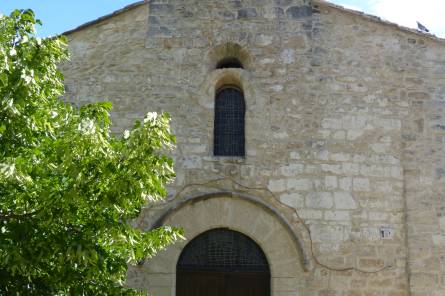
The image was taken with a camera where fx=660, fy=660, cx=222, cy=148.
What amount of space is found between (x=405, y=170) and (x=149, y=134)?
4655mm

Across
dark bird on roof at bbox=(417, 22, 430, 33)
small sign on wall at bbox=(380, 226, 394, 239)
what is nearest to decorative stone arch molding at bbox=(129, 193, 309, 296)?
small sign on wall at bbox=(380, 226, 394, 239)

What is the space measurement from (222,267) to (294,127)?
6.86 feet

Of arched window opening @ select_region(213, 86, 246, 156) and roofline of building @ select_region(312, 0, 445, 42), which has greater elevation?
roofline of building @ select_region(312, 0, 445, 42)

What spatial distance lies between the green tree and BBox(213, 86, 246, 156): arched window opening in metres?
3.47

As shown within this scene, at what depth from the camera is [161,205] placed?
855 cm

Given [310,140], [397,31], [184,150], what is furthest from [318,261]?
[397,31]

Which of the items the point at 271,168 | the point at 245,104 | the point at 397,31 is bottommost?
the point at 271,168

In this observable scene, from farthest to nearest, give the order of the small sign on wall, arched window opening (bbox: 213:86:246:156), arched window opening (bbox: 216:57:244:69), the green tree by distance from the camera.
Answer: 1. arched window opening (bbox: 216:57:244:69)
2. arched window opening (bbox: 213:86:246:156)
3. the small sign on wall
4. the green tree

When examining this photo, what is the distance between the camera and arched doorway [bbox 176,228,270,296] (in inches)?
330

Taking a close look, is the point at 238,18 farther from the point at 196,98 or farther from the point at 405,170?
the point at 405,170

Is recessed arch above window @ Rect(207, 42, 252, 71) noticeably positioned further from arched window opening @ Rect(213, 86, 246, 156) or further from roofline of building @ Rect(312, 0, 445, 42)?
roofline of building @ Rect(312, 0, 445, 42)

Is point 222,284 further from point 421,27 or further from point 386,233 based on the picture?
point 421,27

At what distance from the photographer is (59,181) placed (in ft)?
17.3

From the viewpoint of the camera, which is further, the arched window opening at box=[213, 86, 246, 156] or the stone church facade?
the arched window opening at box=[213, 86, 246, 156]
